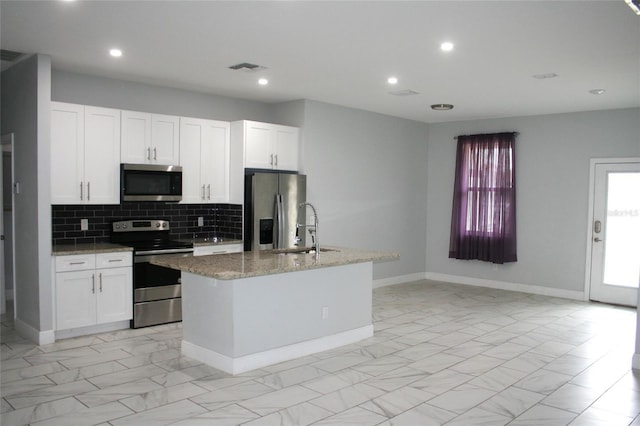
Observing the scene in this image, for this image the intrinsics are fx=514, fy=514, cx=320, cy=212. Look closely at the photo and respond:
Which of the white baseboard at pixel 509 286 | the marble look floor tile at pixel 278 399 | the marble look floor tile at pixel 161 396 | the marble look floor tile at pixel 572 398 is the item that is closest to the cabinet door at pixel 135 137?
the marble look floor tile at pixel 161 396

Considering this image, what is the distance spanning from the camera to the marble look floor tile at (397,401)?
3639 mm

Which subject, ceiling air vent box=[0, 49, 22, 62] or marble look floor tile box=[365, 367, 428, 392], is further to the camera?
ceiling air vent box=[0, 49, 22, 62]

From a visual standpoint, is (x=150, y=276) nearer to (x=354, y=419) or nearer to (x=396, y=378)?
(x=396, y=378)

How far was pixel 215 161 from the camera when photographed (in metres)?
6.59

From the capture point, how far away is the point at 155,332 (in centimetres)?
564

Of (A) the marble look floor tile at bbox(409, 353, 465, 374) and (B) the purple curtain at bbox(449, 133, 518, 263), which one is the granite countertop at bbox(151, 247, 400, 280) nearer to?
(A) the marble look floor tile at bbox(409, 353, 465, 374)

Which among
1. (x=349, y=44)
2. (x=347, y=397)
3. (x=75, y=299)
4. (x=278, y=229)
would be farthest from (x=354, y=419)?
(x=278, y=229)

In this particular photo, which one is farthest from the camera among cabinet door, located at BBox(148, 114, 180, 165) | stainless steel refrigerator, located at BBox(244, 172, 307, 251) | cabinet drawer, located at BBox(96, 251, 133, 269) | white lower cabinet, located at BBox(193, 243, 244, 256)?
stainless steel refrigerator, located at BBox(244, 172, 307, 251)

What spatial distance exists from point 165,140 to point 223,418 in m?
3.65

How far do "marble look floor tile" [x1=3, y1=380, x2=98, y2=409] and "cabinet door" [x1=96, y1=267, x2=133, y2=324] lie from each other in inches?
57.1

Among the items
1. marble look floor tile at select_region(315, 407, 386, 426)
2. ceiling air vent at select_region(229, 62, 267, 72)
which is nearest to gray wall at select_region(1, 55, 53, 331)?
ceiling air vent at select_region(229, 62, 267, 72)

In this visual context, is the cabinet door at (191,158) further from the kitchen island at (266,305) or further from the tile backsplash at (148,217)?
the kitchen island at (266,305)

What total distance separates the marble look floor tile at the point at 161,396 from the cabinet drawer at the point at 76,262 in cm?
198

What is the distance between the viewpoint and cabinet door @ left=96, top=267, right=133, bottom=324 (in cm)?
545
